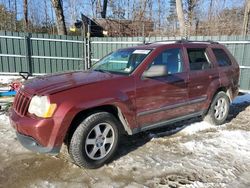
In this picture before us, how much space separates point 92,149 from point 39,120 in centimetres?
85

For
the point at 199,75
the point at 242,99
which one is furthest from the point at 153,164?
the point at 242,99


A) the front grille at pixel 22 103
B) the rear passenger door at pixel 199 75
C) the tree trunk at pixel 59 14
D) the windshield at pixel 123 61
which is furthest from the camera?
the tree trunk at pixel 59 14

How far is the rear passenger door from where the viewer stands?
16.1 feet

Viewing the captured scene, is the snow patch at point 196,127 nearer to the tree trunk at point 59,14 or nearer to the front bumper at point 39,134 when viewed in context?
the front bumper at point 39,134

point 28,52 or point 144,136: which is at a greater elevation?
point 28,52

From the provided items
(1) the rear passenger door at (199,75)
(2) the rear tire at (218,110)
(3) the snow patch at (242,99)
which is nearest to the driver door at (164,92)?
(1) the rear passenger door at (199,75)

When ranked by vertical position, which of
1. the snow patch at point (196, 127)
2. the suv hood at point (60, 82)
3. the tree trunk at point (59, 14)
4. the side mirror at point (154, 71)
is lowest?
the snow patch at point (196, 127)

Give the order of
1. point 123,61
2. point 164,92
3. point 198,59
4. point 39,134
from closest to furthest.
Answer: point 39,134
point 164,92
point 123,61
point 198,59

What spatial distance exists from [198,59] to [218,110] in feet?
4.27

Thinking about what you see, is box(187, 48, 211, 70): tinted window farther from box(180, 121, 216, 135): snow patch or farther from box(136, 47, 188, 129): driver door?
Answer: box(180, 121, 216, 135): snow patch

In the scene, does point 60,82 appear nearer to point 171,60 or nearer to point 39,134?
point 39,134

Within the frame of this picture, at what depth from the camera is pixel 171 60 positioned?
15.3 feet

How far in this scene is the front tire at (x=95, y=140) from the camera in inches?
137

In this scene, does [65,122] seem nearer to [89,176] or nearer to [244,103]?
[89,176]
